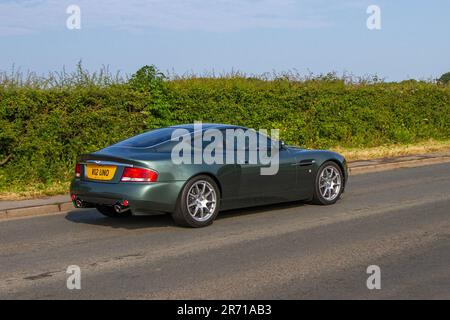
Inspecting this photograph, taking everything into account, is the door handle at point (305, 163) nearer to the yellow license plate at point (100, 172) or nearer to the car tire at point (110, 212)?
the car tire at point (110, 212)

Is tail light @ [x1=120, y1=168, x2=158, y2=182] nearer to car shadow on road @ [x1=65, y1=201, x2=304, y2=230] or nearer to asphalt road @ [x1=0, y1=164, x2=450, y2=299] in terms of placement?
asphalt road @ [x1=0, y1=164, x2=450, y2=299]

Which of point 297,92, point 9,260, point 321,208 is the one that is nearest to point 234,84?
point 297,92

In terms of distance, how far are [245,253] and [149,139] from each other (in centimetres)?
271

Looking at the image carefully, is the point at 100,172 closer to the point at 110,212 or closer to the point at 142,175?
the point at 142,175

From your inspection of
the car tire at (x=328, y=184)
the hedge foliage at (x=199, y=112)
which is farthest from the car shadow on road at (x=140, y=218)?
the hedge foliage at (x=199, y=112)

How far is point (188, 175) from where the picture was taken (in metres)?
9.34

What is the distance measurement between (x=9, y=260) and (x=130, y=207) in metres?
1.78

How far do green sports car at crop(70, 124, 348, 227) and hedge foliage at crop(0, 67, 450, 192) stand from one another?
4477 mm

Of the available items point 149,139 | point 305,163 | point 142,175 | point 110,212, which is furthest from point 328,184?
point 142,175

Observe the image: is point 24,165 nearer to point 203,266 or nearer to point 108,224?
point 108,224

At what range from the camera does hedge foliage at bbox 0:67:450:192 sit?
46.9 ft

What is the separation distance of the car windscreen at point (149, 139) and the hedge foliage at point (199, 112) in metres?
4.65

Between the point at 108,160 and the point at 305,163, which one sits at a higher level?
the point at 108,160

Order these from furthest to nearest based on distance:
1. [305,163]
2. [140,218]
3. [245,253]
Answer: [305,163]
[140,218]
[245,253]
